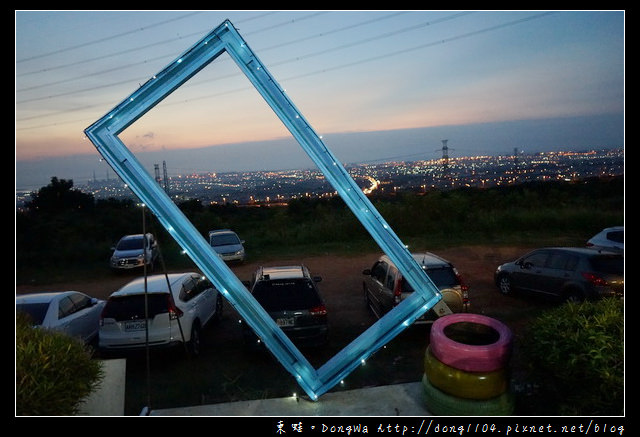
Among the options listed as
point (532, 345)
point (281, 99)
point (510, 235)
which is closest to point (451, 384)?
point (532, 345)

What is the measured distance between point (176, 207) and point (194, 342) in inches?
156

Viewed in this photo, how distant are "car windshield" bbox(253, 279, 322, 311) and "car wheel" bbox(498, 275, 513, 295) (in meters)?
5.93

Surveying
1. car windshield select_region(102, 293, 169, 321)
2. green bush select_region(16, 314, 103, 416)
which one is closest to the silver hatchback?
car windshield select_region(102, 293, 169, 321)

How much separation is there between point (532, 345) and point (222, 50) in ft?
15.4

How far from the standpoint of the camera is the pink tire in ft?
14.6

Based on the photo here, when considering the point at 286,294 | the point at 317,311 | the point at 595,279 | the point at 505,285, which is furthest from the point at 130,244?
the point at 595,279

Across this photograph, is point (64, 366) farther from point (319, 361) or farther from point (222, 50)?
point (319, 361)

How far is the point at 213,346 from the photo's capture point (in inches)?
322

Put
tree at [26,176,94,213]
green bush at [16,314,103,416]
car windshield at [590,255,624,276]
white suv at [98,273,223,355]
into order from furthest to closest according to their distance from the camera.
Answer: tree at [26,176,94,213], car windshield at [590,255,624,276], white suv at [98,273,223,355], green bush at [16,314,103,416]

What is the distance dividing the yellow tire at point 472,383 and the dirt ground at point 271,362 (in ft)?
6.60

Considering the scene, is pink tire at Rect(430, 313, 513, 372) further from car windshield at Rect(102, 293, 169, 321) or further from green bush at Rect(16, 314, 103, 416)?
car windshield at Rect(102, 293, 169, 321)

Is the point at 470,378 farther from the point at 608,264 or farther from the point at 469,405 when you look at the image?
the point at 608,264

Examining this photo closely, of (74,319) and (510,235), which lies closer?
(74,319)

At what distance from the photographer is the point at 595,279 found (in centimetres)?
870
